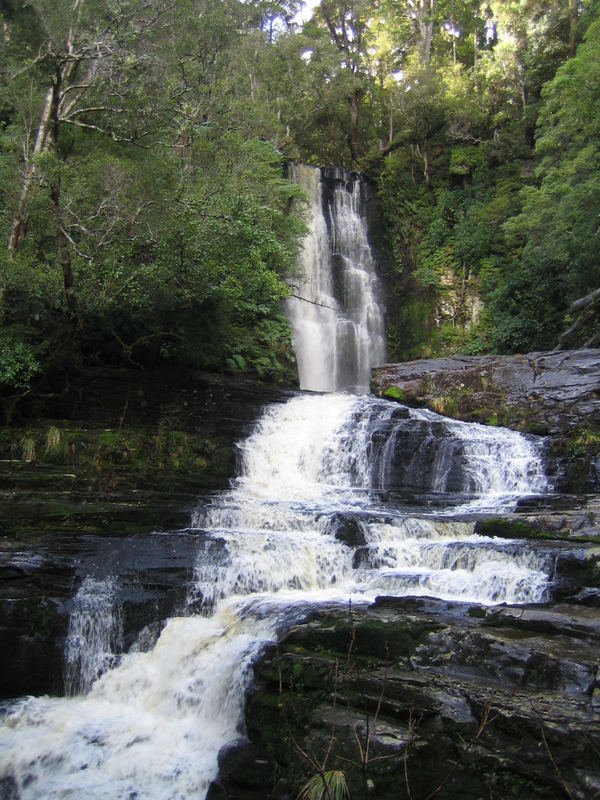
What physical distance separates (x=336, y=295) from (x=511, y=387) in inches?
368

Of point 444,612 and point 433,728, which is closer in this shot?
point 433,728

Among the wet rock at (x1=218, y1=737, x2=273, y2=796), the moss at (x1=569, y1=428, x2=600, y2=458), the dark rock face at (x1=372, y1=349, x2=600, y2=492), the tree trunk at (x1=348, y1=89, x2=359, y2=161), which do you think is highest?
the tree trunk at (x1=348, y1=89, x2=359, y2=161)

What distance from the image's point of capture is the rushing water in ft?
20.1

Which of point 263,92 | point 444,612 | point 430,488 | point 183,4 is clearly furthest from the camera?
point 263,92

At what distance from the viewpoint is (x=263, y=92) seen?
25.2 meters

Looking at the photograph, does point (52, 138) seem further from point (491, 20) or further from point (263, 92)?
point (491, 20)

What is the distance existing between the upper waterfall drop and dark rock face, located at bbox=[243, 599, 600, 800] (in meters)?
15.0

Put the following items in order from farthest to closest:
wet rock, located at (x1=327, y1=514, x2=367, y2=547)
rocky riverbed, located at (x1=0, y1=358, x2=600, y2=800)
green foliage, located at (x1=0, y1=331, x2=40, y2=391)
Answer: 1. green foliage, located at (x1=0, y1=331, x2=40, y2=391)
2. wet rock, located at (x1=327, y1=514, x2=367, y2=547)
3. rocky riverbed, located at (x1=0, y1=358, x2=600, y2=800)

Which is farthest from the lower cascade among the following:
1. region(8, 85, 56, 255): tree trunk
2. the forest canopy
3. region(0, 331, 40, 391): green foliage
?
region(8, 85, 56, 255): tree trunk

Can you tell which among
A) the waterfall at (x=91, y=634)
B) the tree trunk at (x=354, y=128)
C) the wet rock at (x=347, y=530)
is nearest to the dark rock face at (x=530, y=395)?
the wet rock at (x=347, y=530)

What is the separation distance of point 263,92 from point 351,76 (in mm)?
3587

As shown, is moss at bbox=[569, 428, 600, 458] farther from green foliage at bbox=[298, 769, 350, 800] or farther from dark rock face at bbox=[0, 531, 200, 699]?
green foliage at bbox=[298, 769, 350, 800]

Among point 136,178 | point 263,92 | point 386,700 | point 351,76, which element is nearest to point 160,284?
point 136,178

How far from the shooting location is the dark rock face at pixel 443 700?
461cm
